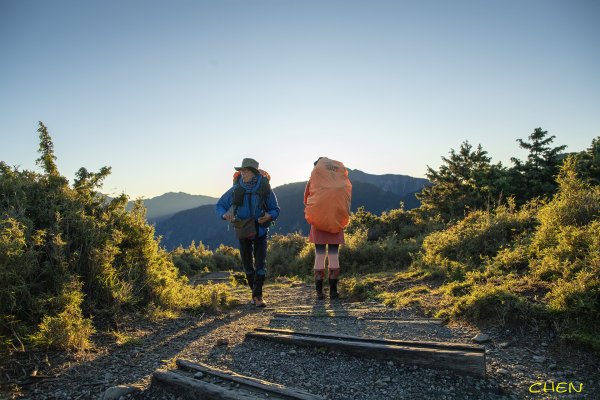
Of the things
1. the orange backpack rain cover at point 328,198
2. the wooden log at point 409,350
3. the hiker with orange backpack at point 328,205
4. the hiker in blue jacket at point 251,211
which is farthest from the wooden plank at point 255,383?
the orange backpack rain cover at point 328,198

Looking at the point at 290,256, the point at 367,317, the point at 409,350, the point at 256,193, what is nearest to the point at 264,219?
the point at 256,193

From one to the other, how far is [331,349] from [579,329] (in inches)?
92.6

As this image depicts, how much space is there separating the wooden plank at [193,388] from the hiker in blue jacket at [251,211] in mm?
3512

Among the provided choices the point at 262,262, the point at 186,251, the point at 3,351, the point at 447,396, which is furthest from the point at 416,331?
the point at 186,251

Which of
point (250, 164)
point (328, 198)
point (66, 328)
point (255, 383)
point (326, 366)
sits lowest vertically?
point (326, 366)

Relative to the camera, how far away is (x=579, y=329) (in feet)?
11.3

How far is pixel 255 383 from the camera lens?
2.96 meters

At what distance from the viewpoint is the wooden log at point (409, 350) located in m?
3.03

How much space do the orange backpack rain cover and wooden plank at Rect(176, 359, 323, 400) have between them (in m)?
3.85

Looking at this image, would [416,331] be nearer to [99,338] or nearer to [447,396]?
[447,396]

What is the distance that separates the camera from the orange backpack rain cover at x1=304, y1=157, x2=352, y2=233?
22.5 feet

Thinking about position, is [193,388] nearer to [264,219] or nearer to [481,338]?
[481,338]

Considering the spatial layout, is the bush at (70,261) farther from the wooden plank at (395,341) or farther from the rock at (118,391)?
the wooden plank at (395,341)

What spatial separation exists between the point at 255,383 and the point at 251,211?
4.01 m
